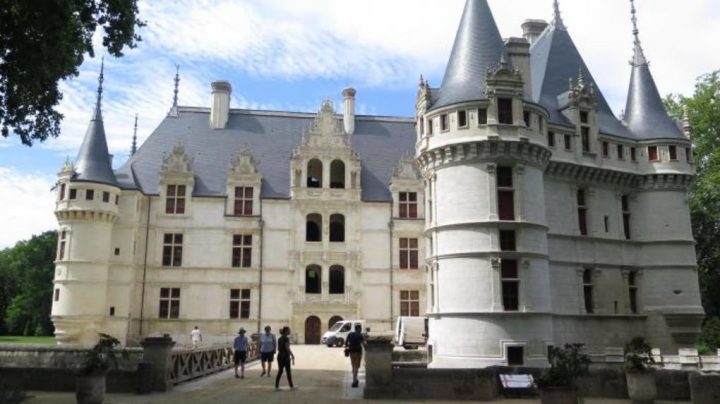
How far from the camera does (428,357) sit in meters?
25.3

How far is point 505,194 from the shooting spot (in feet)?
80.5

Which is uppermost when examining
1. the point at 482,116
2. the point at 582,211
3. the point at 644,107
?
the point at 644,107

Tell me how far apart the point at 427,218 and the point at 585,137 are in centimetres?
996

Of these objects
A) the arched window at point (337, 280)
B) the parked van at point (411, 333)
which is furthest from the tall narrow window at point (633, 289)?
the arched window at point (337, 280)

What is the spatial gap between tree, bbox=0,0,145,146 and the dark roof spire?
2609 centimetres

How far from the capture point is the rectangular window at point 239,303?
3853 centimetres

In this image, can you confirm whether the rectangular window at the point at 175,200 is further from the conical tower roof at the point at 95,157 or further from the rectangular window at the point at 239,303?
the rectangular window at the point at 239,303

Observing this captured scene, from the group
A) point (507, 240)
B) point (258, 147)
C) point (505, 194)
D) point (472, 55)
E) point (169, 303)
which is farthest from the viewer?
point (258, 147)

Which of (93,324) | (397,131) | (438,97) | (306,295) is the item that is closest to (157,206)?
(93,324)

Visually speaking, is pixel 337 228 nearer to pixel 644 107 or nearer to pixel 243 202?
pixel 243 202

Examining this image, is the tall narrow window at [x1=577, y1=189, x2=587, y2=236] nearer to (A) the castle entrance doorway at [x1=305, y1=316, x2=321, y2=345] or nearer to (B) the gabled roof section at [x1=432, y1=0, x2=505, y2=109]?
(B) the gabled roof section at [x1=432, y1=0, x2=505, y2=109]

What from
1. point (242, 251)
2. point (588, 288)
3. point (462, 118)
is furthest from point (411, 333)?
point (462, 118)

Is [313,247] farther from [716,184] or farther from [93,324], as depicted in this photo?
[716,184]

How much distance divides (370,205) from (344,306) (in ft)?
23.0
